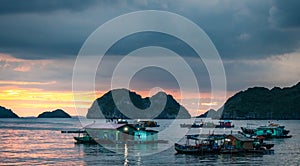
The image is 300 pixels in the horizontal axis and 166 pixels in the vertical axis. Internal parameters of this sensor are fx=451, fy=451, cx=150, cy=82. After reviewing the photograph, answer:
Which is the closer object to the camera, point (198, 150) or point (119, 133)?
point (198, 150)

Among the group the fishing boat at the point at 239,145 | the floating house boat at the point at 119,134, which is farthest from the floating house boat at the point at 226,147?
the floating house boat at the point at 119,134

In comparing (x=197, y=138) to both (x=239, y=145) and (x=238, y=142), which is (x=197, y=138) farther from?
(x=239, y=145)

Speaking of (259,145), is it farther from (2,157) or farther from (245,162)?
(2,157)

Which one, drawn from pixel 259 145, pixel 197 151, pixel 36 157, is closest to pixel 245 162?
pixel 197 151

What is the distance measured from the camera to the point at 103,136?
10412 cm

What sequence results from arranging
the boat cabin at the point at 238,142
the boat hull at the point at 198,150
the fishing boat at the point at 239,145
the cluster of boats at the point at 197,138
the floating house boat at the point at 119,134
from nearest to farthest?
the boat hull at the point at 198,150 < the cluster of boats at the point at 197,138 < the fishing boat at the point at 239,145 < the boat cabin at the point at 238,142 < the floating house boat at the point at 119,134

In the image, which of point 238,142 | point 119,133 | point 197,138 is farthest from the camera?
point 119,133

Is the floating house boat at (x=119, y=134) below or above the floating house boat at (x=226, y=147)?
above

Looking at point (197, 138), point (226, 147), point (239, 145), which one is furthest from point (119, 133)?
point (239, 145)

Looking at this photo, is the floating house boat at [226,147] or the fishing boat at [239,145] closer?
the floating house boat at [226,147]

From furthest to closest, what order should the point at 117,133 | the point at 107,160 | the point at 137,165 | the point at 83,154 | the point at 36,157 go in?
the point at 117,133, the point at 83,154, the point at 36,157, the point at 107,160, the point at 137,165

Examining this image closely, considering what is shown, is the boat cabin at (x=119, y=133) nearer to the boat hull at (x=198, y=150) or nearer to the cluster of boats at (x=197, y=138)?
the cluster of boats at (x=197, y=138)

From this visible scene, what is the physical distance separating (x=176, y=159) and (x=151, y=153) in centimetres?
947

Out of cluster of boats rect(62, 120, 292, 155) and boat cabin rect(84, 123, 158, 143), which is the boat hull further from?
boat cabin rect(84, 123, 158, 143)
